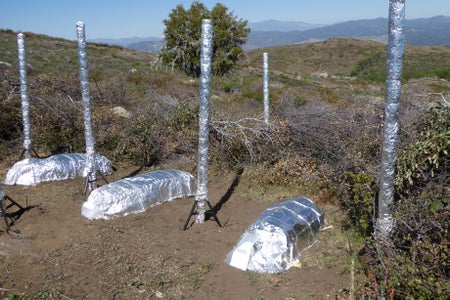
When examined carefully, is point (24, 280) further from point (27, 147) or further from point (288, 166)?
point (288, 166)

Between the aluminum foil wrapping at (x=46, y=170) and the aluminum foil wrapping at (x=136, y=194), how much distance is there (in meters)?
1.68

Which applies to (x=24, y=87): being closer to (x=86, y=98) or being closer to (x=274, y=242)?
(x=86, y=98)

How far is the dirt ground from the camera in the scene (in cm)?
407

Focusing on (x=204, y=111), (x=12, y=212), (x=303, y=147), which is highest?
(x=204, y=111)

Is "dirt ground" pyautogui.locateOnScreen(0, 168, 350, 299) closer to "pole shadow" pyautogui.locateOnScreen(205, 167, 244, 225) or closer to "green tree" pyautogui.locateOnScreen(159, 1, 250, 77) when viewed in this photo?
"pole shadow" pyautogui.locateOnScreen(205, 167, 244, 225)

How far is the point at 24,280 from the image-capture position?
13.7ft

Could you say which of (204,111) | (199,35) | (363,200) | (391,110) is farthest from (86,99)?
(199,35)

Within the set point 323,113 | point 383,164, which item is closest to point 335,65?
point 323,113

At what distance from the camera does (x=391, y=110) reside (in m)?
3.98

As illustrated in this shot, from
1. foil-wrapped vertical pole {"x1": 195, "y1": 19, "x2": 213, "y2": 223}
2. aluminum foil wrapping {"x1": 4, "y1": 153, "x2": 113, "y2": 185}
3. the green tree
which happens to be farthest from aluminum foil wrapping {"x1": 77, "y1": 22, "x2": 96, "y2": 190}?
the green tree

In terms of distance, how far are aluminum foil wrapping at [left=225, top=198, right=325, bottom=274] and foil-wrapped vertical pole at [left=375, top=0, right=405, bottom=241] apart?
2.95 feet

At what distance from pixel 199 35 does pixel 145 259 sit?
50.5 ft

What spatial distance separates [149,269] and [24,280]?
1251mm

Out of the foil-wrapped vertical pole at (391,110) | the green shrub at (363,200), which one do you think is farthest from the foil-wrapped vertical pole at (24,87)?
the foil-wrapped vertical pole at (391,110)
